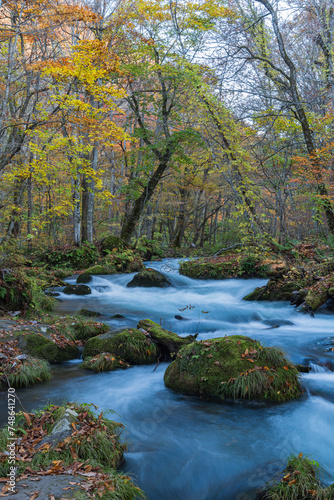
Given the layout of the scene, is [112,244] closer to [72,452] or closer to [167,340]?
[167,340]

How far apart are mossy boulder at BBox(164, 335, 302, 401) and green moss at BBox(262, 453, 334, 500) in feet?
4.78

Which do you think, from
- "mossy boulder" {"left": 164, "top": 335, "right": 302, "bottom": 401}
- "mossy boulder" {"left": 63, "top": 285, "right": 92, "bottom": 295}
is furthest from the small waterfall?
"mossy boulder" {"left": 63, "top": 285, "right": 92, "bottom": 295}

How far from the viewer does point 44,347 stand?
598cm

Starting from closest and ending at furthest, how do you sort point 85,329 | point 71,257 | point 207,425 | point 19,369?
point 207,425 < point 19,369 < point 85,329 < point 71,257

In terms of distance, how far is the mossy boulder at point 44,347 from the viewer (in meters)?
5.83

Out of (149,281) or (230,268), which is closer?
(149,281)

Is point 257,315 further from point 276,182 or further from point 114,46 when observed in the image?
point 114,46

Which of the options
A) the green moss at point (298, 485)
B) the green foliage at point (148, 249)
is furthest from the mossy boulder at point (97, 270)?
the green moss at point (298, 485)

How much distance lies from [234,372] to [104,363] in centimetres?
231

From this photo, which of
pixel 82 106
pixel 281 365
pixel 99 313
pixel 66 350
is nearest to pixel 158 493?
pixel 281 365

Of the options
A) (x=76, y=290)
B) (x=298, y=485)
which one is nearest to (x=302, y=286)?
(x=76, y=290)

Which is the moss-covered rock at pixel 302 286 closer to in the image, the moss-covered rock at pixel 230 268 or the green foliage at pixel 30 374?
the moss-covered rock at pixel 230 268

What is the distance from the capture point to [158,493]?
11.0 feet

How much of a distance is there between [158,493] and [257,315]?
6.56 m
